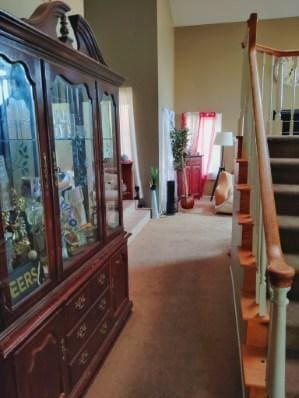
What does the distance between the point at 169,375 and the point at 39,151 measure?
1557mm

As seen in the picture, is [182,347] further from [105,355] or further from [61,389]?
[61,389]

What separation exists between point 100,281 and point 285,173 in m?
1.69

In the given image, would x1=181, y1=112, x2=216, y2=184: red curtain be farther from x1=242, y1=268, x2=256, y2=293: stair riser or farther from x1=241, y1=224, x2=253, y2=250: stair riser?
x1=242, y1=268, x2=256, y2=293: stair riser

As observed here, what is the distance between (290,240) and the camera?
2.20m

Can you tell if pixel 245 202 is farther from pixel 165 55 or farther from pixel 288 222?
pixel 165 55

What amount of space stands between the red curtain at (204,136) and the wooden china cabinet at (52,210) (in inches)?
219

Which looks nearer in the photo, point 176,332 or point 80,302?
point 80,302

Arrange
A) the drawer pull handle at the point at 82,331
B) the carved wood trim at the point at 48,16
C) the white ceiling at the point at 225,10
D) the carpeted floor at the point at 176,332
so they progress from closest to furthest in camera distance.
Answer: the carved wood trim at the point at 48,16, the drawer pull handle at the point at 82,331, the carpeted floor at the point at 176,332, the white ceiling at the point at 225,10

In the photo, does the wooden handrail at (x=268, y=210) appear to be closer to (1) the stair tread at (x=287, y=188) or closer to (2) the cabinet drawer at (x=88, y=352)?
(1) the stair tread at (x=287, y=188)

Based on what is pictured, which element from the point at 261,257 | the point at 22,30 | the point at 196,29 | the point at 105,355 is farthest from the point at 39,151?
the point at 196,29

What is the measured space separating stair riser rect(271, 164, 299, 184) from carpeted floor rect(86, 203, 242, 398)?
3.84ft

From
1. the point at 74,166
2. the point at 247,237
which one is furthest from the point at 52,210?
the point at 247,237

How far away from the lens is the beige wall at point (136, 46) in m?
5.51

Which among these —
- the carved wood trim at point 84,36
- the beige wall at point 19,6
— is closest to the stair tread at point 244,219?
the carved wood trim at point 84,36
